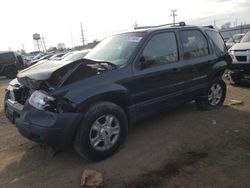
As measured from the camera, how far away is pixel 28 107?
13.2 ft

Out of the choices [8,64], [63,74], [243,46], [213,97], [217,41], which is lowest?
[8,64]

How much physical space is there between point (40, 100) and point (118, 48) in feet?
5.72

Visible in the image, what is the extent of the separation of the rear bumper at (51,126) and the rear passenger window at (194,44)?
267 cm

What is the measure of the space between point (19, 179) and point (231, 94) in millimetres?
5999

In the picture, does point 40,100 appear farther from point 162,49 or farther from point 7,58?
point 7,58

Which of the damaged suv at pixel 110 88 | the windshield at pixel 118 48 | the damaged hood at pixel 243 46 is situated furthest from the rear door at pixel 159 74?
the damaged hood at pixel 243 46

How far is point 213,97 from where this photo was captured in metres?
6.54

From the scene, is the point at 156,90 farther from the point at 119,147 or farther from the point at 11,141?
the point at 11,141

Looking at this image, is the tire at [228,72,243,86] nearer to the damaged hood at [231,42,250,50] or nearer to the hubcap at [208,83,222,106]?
the damaged hood at [231,42,250,50]

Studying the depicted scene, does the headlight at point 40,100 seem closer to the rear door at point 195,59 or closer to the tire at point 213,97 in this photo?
the rear door at point 195,59

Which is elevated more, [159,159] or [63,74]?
[63,74]

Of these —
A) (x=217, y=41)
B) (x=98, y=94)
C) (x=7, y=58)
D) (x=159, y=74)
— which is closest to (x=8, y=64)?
(x=7, y=58)

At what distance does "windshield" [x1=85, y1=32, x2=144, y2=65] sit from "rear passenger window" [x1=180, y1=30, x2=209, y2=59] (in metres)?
1.02

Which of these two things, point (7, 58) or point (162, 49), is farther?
point (7, 58)
